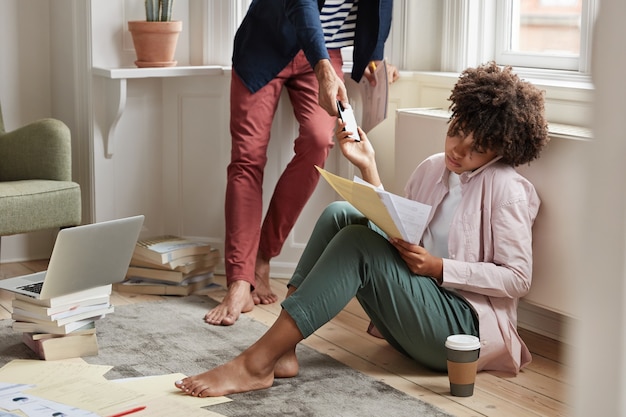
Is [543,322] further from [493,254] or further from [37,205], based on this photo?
[37,205]

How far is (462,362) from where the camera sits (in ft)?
7.40

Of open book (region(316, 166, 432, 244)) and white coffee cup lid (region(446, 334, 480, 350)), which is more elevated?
open book (region(316, 166, 432, 244))

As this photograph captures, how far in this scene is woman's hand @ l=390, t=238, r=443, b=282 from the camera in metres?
2.31

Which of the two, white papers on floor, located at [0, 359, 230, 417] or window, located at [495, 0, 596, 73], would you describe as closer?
white papers on floor, located at [0, 359, 230, 417]

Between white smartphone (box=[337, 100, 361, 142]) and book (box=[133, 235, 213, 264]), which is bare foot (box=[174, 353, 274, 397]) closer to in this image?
white smartphone (box=[337, 100, 361, 142])

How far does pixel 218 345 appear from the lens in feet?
8.94

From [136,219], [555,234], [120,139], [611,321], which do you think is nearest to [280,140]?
[120,139]

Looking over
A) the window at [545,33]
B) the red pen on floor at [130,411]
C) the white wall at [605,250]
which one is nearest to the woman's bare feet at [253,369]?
the red pen on floor at [130,411]

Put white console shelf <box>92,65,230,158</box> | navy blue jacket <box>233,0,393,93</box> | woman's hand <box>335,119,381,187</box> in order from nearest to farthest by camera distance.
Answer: woman's hand <box>335,119,381,187</box> → navy blue jacket <box>233,0,393,93</box> → white console shelf <box>92,65,230,158</box>

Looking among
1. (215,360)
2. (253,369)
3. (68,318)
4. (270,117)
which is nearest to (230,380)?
(253,369)

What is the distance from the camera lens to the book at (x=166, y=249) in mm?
3357

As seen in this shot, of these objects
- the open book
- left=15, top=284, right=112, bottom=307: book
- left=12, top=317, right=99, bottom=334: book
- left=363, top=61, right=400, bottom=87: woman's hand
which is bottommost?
left=12, top=317, right=99, bottom=334: book

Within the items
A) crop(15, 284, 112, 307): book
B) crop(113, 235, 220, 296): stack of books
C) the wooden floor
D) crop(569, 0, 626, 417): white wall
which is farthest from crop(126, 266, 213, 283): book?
crop(569, 0, 626, 417): white wall

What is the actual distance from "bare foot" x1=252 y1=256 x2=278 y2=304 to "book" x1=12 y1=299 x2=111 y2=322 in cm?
75
